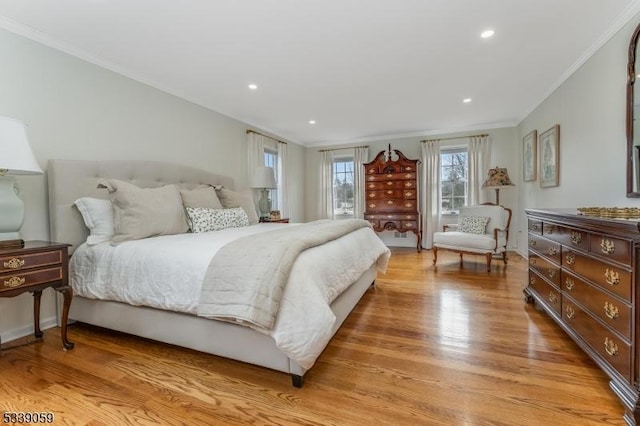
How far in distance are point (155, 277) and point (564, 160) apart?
413cm

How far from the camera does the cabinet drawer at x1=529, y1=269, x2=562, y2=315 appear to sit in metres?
2.09

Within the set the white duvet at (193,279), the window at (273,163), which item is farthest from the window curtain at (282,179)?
the white duvet at (193,279)

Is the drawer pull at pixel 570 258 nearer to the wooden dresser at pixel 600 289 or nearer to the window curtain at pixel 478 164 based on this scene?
the wooden dresser at pixel 600 289

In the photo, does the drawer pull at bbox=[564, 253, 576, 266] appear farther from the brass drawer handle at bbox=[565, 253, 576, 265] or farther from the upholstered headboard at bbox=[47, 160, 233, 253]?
the upholstered headboard at bbox=[47, 160, 233, 253]

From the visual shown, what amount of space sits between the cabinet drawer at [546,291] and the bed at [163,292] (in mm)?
1376

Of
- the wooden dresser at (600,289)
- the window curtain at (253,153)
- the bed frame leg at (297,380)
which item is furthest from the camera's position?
the window curtain at (253,153)

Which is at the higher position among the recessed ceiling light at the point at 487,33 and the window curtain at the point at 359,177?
the recessed ceiling light at the point at 487,33

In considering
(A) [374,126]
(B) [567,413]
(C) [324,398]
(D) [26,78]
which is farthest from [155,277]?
(A) [374,126]

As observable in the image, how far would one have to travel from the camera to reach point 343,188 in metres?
6.62

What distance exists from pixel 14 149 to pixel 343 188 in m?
5.40

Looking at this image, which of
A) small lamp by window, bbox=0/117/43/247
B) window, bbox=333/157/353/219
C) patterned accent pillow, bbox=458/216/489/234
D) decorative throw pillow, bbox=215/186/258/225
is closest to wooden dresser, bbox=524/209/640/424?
patterned accent pillow, bbox=458/216/489/234

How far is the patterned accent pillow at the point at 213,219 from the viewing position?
8.91 ft

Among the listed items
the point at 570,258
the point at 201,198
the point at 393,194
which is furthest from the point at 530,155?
the point at 201,198

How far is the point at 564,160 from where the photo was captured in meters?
3.28
